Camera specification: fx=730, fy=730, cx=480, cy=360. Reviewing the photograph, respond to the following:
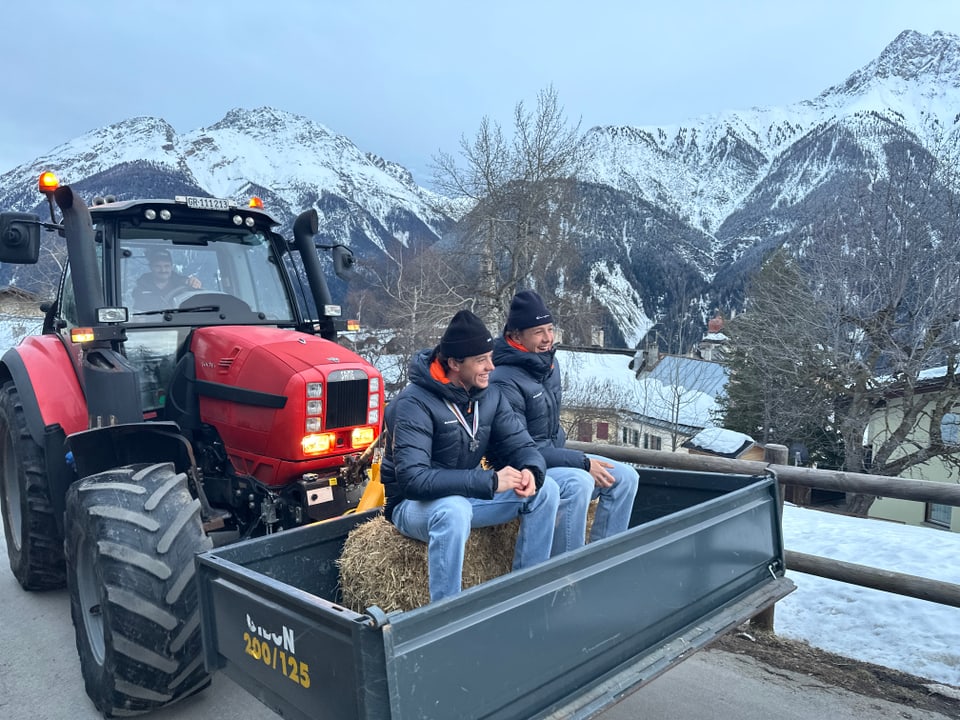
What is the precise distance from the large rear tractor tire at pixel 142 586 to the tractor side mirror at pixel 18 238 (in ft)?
5.30

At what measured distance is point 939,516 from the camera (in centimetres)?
2683

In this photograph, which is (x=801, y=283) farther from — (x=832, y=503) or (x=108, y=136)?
(x=108, y=136)

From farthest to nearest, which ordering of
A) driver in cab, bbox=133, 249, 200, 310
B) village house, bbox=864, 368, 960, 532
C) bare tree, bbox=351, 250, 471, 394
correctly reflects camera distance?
1. bare tree, bbox=351, 250, 471, 394
2. village house, bbox=864, 368, 960, 532
3. driver in cab, bbox=133, 249, 200, 310

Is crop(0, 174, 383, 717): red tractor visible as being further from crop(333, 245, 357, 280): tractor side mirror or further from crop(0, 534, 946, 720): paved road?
crop(333, 245, 357, 280): tractor side mirror

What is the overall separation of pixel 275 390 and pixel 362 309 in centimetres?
2663

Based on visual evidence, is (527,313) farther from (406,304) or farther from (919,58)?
(919,58)

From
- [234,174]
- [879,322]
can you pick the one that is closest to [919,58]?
[234,174]

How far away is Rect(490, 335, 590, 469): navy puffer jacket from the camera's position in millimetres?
3939

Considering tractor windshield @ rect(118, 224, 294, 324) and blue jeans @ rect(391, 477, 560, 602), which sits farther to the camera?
tractor windshield @ rect(118, 224, 294, 324)

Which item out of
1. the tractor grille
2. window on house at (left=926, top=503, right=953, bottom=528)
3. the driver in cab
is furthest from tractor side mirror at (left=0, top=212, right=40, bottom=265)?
window on house at (left=926, top=503, right=953, bottom=528)

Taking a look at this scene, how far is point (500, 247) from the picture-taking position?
3253 cm

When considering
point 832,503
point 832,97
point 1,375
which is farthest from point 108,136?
point 1,375

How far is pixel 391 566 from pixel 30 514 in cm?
284

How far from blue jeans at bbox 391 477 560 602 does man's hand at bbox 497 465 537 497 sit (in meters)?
0.13
